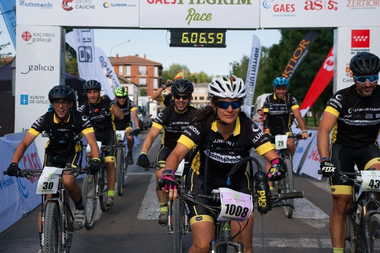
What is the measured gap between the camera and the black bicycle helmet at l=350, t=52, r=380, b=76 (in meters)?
4.57

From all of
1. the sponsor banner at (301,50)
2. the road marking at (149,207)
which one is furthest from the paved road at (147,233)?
the sponsor banner at (301,50)

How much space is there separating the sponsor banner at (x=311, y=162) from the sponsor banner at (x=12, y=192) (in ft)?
22.6

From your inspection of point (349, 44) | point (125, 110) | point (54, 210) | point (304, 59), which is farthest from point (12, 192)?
point (304, 59)

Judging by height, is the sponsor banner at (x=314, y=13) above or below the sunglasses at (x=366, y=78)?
above

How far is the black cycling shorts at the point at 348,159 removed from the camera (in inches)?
192

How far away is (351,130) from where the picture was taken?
494 cm

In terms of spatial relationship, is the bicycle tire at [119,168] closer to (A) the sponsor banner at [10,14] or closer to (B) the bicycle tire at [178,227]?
(B) the bicycle tire at [178,227]

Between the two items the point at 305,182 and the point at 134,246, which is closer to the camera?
the point at 134,246

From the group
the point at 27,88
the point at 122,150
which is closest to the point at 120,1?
the point at 27,88

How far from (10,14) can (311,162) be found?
8679 mm

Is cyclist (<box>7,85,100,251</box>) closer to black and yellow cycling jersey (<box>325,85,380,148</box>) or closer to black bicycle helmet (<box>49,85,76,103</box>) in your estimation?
black bicycle helmet (<box>49,85,76,103</box>)

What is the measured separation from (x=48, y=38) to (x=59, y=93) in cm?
751

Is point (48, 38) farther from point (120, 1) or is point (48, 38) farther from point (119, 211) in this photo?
point (119, 211)

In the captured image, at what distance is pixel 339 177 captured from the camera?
14.8 feet
